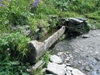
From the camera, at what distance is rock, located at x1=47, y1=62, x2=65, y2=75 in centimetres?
425

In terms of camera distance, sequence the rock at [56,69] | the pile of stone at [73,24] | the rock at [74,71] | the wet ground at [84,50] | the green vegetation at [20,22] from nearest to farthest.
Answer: the green vegetation at [20,22] → the rock at [56,69] → the rock at [74,71] → the wet ground at [84,50] → the pile of stone at [73,24]

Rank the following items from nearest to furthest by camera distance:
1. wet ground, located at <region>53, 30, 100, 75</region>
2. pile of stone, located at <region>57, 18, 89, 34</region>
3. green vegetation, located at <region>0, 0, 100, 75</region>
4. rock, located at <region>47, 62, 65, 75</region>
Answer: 1. green vegetation, located at <region>0, 0, 100, 75</region>
2. rock, located at <region>47, 62, 65, 75</region>
3. wet ground, located at <region>53, 30, 100, 75</region>
4. pile of stone, located at <region>57, 18, 89, 34</region>

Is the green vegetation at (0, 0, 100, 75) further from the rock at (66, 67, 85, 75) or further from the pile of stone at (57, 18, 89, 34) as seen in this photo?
the rock at (66, 67, 85, 75)

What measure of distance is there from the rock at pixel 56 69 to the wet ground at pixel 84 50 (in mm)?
664

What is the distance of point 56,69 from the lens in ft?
14.4

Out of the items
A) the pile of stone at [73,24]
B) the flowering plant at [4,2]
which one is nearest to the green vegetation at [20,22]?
the flowering plant at [4,2]

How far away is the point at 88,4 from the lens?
11547 mm

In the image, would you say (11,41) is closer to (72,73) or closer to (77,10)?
(72,73)

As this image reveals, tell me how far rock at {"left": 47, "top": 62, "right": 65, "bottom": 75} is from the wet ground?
0.66 metres

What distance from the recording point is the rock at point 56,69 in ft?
13.9

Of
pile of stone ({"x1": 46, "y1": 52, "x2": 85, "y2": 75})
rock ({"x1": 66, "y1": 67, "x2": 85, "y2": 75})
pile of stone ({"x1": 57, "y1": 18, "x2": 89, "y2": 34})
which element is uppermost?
pile of stone ({"x1": 57, "y1": 18, "x2": 89, "y2": 34})

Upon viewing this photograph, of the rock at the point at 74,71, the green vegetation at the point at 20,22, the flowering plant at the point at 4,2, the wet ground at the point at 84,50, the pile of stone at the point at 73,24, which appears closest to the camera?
the green vegetation at the point at 20,22

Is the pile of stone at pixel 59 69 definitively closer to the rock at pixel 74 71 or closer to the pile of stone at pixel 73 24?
the rock at pixel 74 71

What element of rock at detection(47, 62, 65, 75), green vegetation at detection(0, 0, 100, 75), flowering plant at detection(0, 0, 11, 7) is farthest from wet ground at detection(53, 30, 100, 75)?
flowering plant at detection(0, 0, 11, 7)
